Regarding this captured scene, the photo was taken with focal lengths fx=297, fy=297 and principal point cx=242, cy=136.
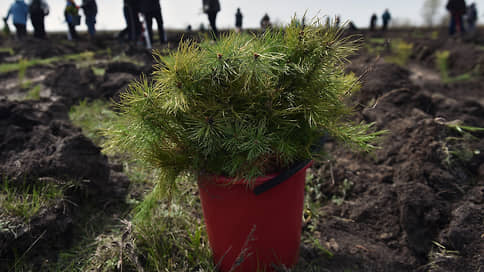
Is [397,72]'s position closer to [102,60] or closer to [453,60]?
[453,60]

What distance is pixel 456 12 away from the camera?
8453 millimetres

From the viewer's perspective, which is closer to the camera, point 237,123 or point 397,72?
point 237,123

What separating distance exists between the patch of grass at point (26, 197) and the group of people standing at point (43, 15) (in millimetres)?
1003

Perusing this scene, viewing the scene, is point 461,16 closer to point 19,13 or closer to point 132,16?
point 132,16

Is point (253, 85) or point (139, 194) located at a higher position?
point (253, 85)

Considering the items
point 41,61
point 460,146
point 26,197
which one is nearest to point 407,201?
point 460,146

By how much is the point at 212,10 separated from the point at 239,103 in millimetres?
434

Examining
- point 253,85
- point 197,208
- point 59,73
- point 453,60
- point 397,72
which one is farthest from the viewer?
point 453,60

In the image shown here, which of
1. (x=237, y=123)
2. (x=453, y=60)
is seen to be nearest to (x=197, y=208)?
(x=237, y=123)

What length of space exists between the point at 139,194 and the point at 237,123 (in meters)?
1.45

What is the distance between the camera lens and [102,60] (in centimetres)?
631

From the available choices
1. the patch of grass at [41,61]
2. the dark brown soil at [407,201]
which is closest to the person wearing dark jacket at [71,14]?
the dark brown soil at [407,201]

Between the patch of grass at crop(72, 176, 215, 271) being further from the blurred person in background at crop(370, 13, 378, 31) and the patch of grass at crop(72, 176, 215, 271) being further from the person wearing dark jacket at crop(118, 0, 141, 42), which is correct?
the blurred person in background at crop(370, 13, 378, 31)

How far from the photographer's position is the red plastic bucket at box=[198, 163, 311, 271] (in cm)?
132
